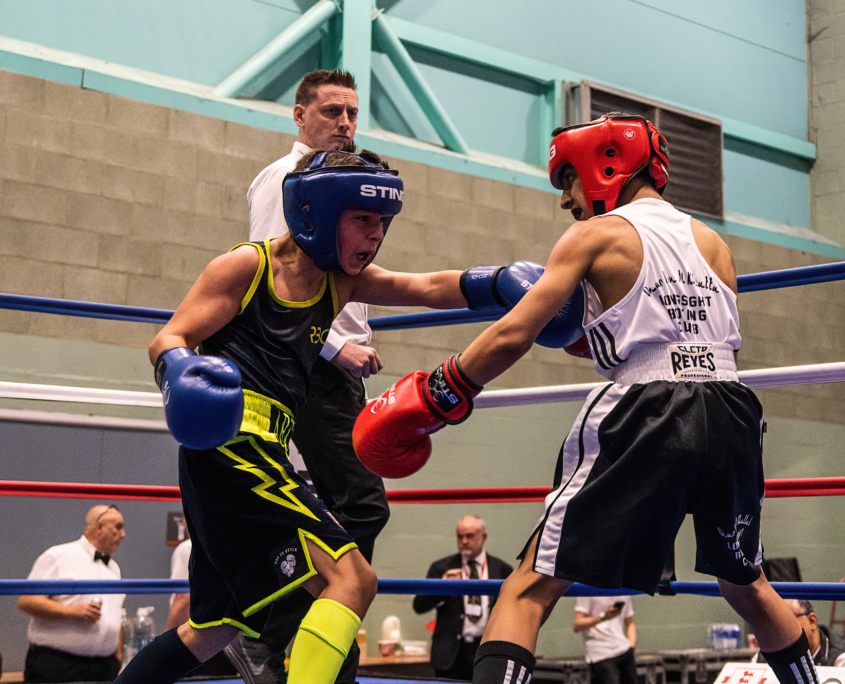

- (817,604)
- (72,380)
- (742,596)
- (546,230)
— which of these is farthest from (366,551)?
(817,604)

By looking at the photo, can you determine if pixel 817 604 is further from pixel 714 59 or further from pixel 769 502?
pixel 714 59

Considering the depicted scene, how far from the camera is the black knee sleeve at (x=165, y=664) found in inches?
80.0

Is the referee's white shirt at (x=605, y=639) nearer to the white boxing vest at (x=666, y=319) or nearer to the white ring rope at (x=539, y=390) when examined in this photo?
the white ring rope at (x=539, y=390)

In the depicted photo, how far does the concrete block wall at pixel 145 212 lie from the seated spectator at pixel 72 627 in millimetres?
1329

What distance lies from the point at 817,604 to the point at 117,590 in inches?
283

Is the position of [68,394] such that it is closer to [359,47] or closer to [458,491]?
[458,491]

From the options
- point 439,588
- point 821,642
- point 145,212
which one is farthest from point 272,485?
point 145,212

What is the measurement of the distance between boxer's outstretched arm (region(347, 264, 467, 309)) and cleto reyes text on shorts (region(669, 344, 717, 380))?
1.95ft

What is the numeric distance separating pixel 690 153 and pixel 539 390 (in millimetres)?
5958

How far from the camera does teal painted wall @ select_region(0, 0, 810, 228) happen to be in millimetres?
5684

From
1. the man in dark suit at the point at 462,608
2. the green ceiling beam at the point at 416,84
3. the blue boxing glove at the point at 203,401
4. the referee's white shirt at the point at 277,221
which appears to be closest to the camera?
the blue boxing glove at the point at 203,401

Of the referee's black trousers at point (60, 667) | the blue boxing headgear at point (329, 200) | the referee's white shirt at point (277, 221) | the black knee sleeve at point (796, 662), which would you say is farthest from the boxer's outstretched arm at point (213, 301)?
the referee's black trousers at point (60, 667)

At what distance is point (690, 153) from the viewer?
7910 millimetres

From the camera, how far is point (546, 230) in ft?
23.2
